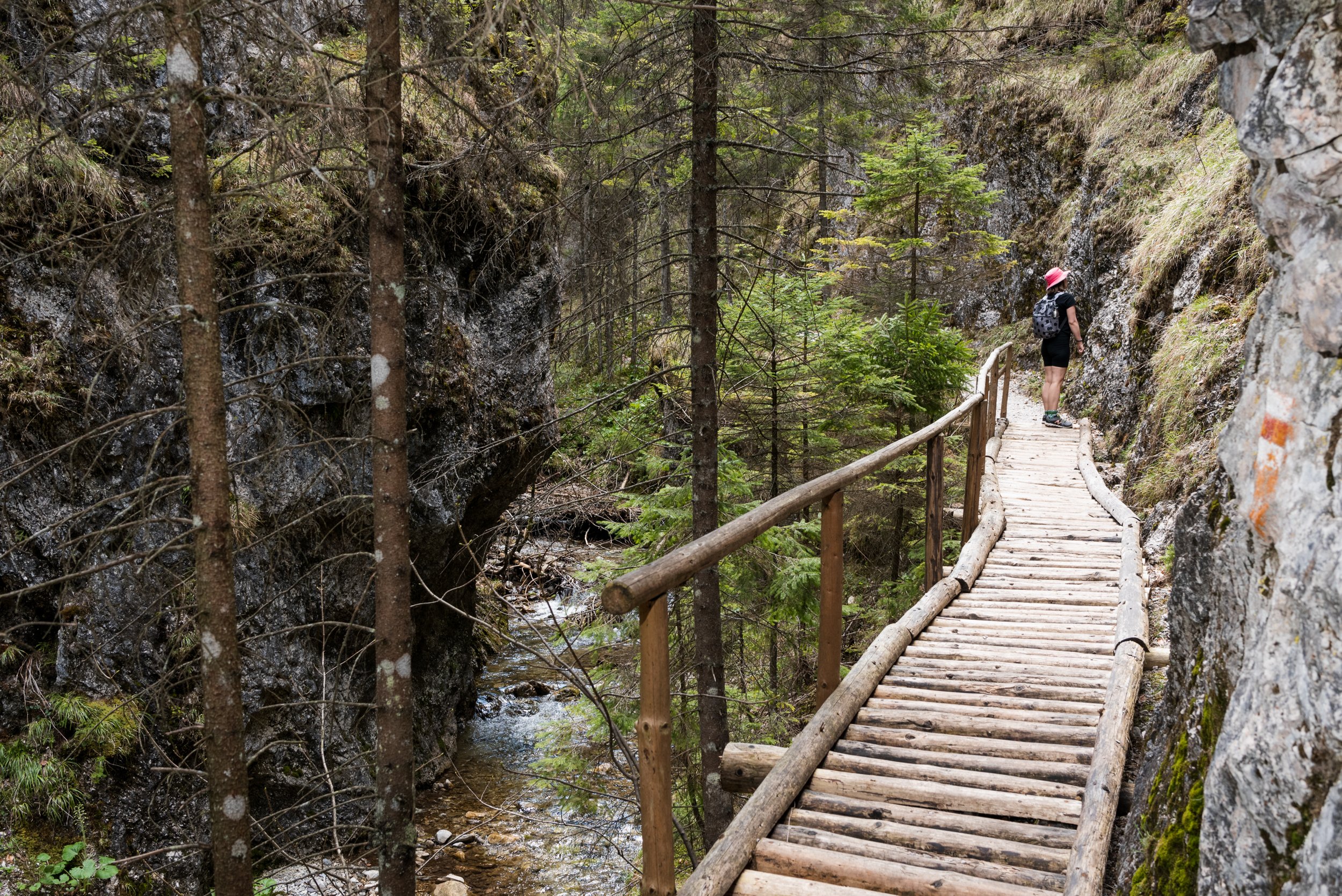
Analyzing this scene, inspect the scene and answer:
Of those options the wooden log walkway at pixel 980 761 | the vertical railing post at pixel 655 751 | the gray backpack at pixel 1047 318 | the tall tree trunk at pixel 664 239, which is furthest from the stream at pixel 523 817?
the gray backpack at pixel 1047 318

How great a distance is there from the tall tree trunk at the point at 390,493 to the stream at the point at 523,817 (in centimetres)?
118

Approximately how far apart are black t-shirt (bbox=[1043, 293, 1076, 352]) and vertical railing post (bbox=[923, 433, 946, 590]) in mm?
6105

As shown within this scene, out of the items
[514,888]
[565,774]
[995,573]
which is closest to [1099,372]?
[995,573]

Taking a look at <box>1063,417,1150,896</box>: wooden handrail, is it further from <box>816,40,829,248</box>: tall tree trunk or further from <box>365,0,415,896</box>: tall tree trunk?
<box>365,0,415,896</box>: tall tree trunk

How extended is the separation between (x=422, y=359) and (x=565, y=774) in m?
4.70

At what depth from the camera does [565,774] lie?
322 inches

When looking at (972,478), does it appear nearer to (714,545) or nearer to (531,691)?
(714,545)

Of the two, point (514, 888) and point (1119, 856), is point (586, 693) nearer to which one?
point (1119, 856)

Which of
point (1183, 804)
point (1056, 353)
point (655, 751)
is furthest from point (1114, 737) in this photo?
point (1056, 353)

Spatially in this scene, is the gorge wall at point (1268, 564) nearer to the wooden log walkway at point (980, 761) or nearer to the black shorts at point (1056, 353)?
the wooden log walkway at point (980, 761)

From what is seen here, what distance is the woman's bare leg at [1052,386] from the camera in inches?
490

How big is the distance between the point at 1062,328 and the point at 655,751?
10.9m

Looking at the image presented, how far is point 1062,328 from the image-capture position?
11.4m

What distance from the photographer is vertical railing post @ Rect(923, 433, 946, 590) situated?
20.4 ft
